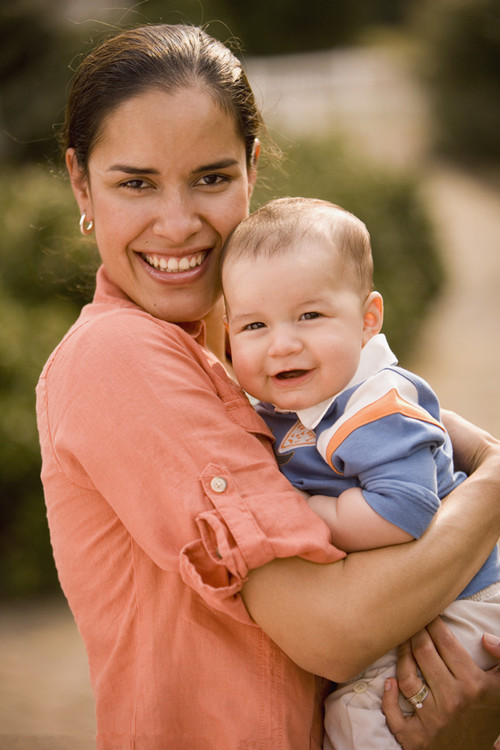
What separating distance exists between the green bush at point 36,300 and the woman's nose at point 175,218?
0.97 m

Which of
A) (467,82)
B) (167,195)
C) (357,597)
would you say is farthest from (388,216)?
(467,82)

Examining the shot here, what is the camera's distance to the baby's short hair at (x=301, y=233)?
6.19 ft

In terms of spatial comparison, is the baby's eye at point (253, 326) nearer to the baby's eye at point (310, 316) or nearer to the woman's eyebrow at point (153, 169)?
the baby's eye at point (310, 316)

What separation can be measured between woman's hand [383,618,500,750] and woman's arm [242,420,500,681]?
119 millimetres

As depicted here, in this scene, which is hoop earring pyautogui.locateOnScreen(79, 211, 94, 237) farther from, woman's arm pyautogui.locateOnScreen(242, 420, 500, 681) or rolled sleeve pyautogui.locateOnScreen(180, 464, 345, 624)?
woman's arm pyautogui.locateOnScreen(242, 420, 500, 681)

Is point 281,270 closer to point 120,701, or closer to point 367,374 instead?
point 367,374

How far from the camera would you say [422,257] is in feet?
30.2

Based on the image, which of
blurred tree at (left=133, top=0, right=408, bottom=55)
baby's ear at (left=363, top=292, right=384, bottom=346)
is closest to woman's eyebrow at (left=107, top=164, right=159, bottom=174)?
baby's ear at (left=363, top=292, right=384, bottom=346)

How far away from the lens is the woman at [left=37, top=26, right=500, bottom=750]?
1585 mm

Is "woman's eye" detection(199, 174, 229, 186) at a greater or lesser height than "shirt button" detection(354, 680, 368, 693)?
greater

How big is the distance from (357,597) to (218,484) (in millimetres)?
367

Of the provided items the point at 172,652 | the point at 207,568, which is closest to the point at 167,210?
the point at 207,568

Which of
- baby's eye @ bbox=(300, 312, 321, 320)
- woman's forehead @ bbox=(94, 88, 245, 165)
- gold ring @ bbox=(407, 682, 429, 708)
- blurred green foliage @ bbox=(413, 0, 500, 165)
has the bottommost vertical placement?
blurred green foliage @ bbox=(413, 0, 500, 165)

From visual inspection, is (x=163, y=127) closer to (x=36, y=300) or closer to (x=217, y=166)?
(x=217, y=166)
